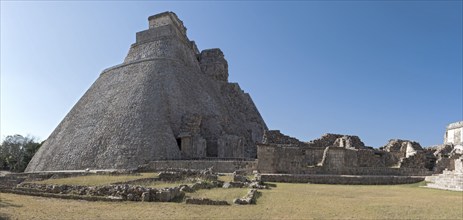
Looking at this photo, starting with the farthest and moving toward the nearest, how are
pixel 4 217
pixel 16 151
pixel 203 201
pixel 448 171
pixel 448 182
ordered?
1. pixel 16 151
2. pixel 448 171
3. pixel 448 182
4. pixel 203 201
5. pixel 4 217

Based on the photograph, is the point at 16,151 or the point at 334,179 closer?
the point at 334,179

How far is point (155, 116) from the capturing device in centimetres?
3578

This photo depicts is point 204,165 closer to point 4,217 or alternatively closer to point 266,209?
point 266,209

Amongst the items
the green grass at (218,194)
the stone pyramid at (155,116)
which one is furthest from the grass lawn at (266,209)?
the stone pyramid at (155,116)

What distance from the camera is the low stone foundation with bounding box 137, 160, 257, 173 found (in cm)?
2756

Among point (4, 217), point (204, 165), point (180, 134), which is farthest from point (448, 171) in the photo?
point (180, 134)

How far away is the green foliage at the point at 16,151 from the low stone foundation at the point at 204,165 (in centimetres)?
3576

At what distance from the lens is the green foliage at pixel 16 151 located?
5690 centimetres

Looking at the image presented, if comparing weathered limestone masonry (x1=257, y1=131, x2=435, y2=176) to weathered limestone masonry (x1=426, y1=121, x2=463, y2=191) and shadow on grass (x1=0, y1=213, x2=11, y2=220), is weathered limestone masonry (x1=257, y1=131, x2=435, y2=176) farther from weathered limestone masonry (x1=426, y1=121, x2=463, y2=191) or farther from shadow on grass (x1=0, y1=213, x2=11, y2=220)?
shadow on grass (x1=0, y1=213, x2=11, y2=220)

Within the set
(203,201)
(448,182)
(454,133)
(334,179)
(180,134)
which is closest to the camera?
(203,201)

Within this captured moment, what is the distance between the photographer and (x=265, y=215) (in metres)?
10.1

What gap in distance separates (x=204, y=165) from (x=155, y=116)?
9.33 metres

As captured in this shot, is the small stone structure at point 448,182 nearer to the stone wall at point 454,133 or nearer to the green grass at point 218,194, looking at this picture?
the green grass at point 218,194

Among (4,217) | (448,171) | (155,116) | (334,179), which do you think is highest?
(155,116)
